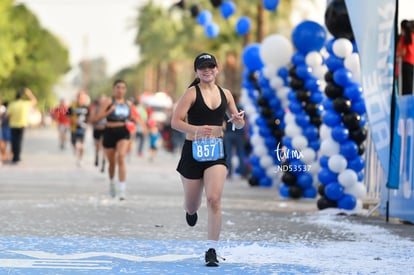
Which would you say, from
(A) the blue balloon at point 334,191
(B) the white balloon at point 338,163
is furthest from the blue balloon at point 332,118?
(A) the blue balloon at point 334,191

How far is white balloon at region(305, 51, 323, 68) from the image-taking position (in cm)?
1560

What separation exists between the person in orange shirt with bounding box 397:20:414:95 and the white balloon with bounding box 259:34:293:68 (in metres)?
5.05

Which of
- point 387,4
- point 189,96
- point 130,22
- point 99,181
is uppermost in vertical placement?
point 130,22

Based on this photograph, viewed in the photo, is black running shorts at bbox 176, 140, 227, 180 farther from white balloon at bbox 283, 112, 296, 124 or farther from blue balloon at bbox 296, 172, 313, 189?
white balloon at bbox 283, 112, 296, 124

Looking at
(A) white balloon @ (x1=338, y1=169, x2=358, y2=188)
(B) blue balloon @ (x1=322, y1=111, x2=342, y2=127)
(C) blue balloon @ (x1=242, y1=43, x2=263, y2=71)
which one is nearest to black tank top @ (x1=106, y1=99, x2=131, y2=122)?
(B) blue balloon @ (x1=322, y1=111, x2=342, y2=127)

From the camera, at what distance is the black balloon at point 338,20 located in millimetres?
13102

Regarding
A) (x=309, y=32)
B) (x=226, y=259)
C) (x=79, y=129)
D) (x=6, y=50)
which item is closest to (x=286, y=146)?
(x=309, y=32)

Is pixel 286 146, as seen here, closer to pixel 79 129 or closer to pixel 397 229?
pixel 397 229

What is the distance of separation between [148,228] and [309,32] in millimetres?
5516

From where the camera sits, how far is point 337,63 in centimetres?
1342

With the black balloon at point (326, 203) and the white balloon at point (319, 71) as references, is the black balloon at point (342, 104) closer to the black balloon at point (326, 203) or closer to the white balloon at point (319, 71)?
the black balloon at point (326, 203)

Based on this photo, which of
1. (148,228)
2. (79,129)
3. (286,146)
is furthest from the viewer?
(79,129)

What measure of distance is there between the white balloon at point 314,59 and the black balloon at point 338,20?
213cm

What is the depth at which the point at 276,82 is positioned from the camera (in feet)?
59.3
